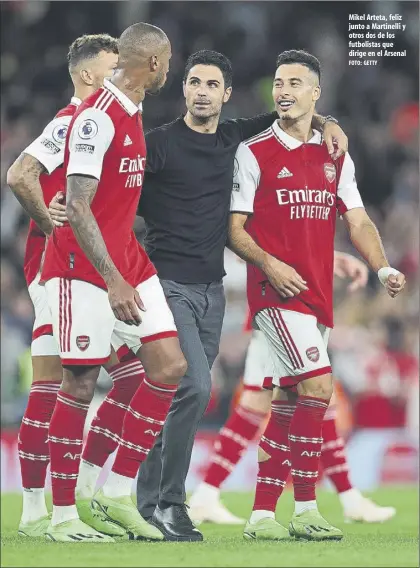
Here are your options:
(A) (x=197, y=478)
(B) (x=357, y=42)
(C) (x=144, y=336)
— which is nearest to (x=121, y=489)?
(C) (x=144, y=336)

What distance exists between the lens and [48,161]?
21.9ft

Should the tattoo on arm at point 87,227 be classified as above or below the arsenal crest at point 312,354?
above

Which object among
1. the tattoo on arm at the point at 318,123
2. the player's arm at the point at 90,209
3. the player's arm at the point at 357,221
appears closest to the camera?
the player's arm at the point at 90,209

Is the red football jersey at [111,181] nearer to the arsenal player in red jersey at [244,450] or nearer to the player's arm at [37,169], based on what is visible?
the player's arm at [37,169]

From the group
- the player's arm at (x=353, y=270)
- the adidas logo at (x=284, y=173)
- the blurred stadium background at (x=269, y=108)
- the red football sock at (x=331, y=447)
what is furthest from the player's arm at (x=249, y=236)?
the blurred stadium background at (x=269, y=108)

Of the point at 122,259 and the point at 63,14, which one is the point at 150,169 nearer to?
the point at 122,259

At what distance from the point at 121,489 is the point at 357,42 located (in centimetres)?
429

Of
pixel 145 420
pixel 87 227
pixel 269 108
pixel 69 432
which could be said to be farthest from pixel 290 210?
pixel 269 108

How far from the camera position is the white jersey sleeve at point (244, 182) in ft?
21.8

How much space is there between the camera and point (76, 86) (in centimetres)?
712

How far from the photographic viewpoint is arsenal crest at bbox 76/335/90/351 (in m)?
6.00

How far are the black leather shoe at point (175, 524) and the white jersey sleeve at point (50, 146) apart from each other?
1870 mm

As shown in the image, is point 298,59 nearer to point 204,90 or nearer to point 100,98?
point 204,90

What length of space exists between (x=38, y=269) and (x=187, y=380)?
118 centimetres
